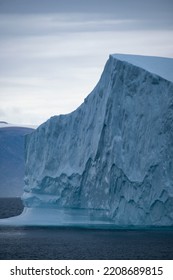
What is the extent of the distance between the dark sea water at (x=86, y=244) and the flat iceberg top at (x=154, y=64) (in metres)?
7.83

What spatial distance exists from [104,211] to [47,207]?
5.21 meters

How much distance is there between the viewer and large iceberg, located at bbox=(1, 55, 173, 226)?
38.4 meters

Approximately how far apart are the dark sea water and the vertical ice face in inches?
53.0

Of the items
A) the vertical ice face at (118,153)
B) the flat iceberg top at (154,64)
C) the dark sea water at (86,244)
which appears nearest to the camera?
the dark sea water at (86,244)

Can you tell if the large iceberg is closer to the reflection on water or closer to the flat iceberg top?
the flat iceberg top

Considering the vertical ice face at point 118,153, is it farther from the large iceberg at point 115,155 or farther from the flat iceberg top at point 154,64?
the flat iceberg top at point 154,64

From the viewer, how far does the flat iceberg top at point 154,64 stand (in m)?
39.3

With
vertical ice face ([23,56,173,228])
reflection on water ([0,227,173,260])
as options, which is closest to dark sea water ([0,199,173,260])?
reflection on water ([0,227,173,260])

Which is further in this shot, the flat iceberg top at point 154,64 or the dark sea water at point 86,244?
the flat iceberg top at point 154,64

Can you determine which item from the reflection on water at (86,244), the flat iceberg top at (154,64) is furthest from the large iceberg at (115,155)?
the reflection on water at (86,244)
